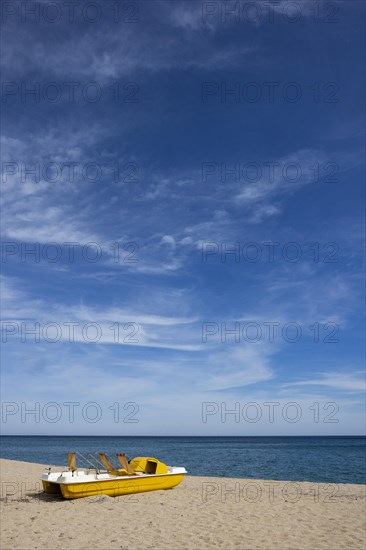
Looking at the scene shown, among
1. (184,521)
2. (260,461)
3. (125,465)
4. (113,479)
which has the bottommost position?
(260,461)

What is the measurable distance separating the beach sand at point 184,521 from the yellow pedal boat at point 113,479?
12.6 inches

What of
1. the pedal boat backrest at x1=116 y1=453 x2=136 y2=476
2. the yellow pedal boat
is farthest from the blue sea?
the pedal boat backrest at x1=116 y1=453 x2=136 y2=476

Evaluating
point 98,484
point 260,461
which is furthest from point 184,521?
point 260,461

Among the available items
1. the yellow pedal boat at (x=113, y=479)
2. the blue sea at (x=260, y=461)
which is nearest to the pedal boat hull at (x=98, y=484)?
the yellow pedal boat at (x=113, y=479)

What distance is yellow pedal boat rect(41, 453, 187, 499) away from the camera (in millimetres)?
16141

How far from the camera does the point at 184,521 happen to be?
522 inches

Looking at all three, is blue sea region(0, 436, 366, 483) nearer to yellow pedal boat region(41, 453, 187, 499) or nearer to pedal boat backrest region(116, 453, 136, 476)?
yellow pedal boat region(41, 453, 187, 499)

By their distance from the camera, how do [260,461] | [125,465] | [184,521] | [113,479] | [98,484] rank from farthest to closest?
[260,461] → [125,465] → [113,479] → [98,484] → [184,521]

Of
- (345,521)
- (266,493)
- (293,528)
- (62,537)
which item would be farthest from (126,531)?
(266,493)

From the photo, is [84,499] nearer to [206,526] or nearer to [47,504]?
[47,504]

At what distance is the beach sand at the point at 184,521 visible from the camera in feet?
36.2

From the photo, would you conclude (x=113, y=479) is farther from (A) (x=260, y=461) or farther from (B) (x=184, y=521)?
(A) (x=260, y=461)

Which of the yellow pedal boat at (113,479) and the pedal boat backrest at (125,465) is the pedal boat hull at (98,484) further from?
the pedal boat backrest at (125,465)

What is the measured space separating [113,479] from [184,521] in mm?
4599
